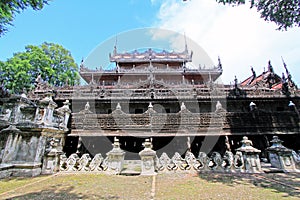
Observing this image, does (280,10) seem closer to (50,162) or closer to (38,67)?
(50,162)

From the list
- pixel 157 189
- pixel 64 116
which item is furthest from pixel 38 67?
pixel 157 189

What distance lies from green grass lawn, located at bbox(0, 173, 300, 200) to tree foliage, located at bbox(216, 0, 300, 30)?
819 cm

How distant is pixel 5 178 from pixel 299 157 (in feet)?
42.7

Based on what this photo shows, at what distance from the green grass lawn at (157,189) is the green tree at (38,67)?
19.5 metres

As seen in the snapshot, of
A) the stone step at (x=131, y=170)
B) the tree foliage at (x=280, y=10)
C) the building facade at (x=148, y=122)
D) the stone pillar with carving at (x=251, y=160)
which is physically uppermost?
the tree foliage at (x=280, y=10)

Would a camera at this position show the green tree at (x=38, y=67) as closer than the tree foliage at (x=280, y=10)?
No

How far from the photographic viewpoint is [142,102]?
14844mm

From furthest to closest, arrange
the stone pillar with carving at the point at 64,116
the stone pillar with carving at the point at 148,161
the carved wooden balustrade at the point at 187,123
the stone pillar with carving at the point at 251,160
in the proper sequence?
the carved wooden balustrade at the point at 187,123 → the stone pillar with carving at the point at 64,116 → the stone pillar with carving at the point at 148,161 → the stone pillar with carving at the point at 251,160

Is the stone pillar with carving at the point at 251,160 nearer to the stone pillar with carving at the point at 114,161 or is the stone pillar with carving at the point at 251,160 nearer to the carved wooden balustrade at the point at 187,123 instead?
the carved wooden balustrade at the point at 187,123

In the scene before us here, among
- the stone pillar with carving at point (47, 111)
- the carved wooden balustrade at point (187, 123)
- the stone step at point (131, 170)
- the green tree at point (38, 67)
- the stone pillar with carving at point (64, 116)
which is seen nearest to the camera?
the stone step at point (131, 170)

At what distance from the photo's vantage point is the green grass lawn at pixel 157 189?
4.12 m

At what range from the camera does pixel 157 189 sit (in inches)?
186

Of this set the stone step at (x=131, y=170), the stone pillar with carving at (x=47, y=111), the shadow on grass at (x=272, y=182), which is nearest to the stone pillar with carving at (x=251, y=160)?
the shadow on grass at (x=272, y=182)

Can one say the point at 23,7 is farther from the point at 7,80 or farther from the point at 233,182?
the point at 7,80
